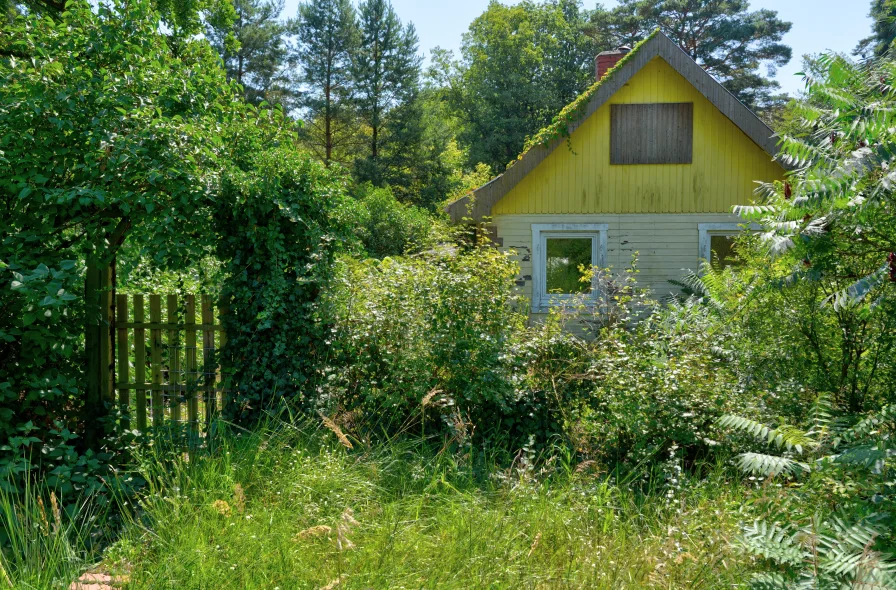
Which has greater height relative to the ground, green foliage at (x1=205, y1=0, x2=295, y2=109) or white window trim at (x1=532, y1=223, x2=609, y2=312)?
green foliage at (x1=205, y1=0, x2=295, y2=109)

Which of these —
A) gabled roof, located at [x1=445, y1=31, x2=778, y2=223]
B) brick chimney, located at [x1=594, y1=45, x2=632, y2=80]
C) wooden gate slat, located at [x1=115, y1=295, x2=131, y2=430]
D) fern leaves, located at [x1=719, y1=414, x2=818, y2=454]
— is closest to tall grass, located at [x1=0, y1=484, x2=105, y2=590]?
wooden gate slat, located at [x1=115, y1=295, x2=131, y2=430]

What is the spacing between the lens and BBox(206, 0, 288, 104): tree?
29.3 m

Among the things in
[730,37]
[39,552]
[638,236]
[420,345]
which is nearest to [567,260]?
[638,236]

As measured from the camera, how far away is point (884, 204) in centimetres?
462

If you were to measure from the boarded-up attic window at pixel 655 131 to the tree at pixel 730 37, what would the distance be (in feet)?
79.3

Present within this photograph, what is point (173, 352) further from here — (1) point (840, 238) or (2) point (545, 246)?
(2) point (545, 246)

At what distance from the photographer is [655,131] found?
39.7 feet

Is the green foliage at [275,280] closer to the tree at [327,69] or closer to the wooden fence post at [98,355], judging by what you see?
the wooden fence post at [98,355]

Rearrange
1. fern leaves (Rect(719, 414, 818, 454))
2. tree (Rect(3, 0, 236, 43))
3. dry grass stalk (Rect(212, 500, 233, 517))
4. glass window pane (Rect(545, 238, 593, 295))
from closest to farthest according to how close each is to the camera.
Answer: dry grass stalk (Rect(212, 500, 233, 517))
fern leaves (Rect(719, 414, 818, 454))
tree (Rect(3, 0, 236, 43))
glass window pane (Rect(545, 238, 593, 295))

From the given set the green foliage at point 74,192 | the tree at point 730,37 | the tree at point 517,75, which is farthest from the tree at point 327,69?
the green foliage at point 74,192

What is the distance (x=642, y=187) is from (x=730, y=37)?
2578 cm

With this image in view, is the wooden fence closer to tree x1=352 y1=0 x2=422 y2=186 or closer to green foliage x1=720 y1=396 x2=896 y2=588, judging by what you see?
green foliage x1=720 y1=396 x2=896 y2=588

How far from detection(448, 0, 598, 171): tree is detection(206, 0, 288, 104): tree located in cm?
905

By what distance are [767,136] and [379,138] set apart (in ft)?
70.5
